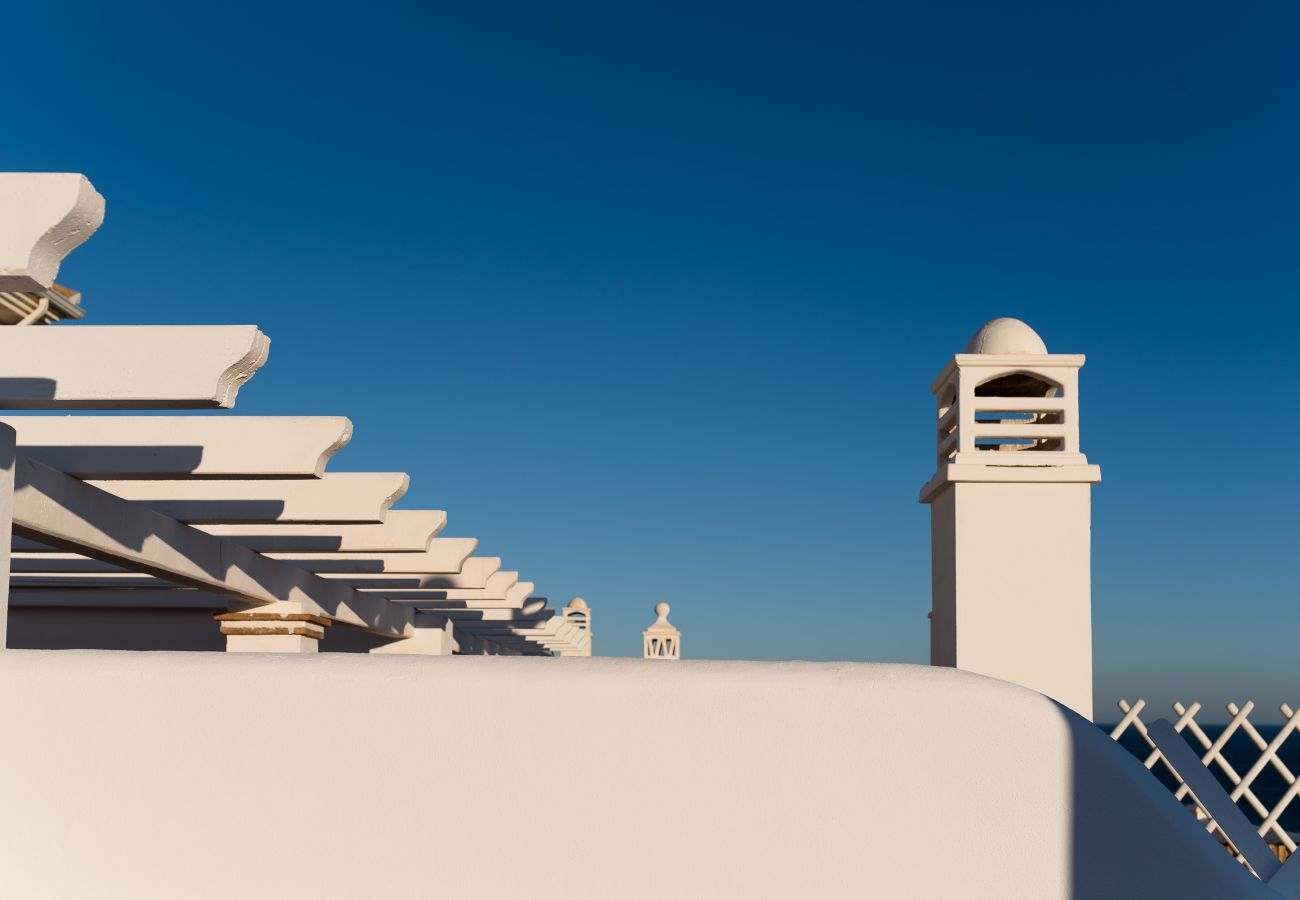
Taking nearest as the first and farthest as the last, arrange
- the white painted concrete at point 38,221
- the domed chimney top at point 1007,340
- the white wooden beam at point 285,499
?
the white painted concrete at point 38,221 → the domed chimney top at point 1007,340 → the white wooden beam at point 285,499

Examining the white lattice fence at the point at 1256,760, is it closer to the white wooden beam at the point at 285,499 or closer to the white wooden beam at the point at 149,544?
the white wooden beam at the point at 285,499

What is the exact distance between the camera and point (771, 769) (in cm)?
288

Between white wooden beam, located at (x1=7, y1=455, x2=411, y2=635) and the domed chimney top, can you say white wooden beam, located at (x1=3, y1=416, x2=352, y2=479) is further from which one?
the domed chimney top

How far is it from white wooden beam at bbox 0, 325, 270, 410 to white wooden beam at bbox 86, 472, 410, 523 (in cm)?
261

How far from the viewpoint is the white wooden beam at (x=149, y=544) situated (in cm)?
556

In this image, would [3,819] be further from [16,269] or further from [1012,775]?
[1012,775]

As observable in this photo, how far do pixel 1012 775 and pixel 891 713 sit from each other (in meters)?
0.33

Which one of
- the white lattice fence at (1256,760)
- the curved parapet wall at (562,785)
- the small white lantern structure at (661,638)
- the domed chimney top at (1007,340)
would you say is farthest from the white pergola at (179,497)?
the small white lantern structure at (661,638)

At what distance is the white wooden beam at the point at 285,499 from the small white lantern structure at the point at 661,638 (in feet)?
57.4

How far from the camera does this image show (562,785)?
294cm

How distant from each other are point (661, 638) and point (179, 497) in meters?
18.1

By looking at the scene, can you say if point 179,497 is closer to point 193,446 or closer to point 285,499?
point 285,499

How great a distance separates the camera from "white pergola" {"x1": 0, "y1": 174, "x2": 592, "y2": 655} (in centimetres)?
413

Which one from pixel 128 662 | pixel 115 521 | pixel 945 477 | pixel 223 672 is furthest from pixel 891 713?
pixel 115 521
